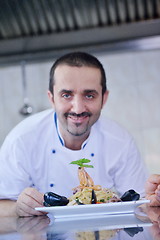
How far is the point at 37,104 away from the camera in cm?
364

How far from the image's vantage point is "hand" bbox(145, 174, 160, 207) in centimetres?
165

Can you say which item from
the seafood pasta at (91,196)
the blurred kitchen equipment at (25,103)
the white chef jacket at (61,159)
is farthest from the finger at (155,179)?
the blurred kitchen equipment at (25,103)

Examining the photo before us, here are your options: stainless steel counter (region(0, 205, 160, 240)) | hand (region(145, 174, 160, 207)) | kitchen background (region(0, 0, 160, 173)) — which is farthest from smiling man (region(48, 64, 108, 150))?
kitchen background (region(0, 0, 160, 173))

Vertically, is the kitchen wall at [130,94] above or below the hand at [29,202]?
above

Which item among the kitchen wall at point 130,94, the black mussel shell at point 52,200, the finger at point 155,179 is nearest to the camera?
the black mussel shell at point 52,200

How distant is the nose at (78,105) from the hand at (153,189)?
0.50m

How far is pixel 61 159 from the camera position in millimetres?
2127

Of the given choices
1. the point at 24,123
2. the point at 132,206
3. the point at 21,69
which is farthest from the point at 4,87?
the point at 132,206

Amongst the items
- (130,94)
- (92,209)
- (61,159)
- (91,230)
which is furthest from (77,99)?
(130,94)

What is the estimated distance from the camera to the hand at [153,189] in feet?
5.41

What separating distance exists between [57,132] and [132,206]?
2.78 ft

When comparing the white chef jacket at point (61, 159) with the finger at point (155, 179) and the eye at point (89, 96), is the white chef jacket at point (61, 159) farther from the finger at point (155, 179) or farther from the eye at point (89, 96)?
the finger at point (155, 179)

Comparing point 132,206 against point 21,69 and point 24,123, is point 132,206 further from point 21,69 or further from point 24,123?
point 21,69

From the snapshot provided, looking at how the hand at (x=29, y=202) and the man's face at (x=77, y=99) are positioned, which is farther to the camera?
the man's face at (x=77, y=99)
